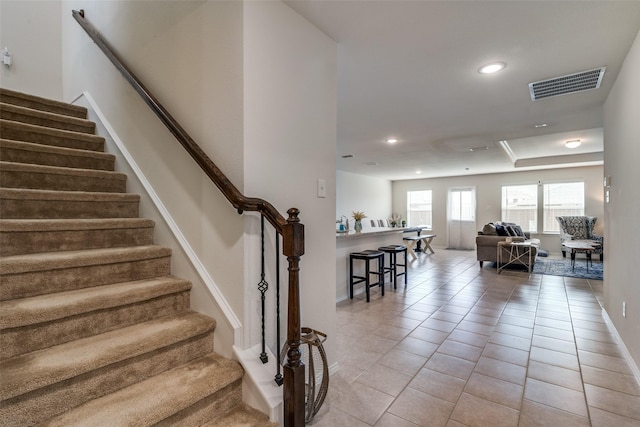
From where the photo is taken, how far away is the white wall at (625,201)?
2236 millimetres

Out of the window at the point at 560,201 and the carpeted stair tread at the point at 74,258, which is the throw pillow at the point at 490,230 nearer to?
the window at the point at 560,201

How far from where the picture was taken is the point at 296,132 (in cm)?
196

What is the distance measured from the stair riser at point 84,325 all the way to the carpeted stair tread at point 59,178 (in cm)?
119

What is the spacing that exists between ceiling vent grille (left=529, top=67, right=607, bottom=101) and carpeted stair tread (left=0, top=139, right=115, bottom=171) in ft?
13.2

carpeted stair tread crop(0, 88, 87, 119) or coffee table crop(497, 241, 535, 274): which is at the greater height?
carpeted stair tread crop(0, 88, 87, 119)

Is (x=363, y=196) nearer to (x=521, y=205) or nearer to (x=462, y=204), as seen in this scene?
(x=462, y=204)

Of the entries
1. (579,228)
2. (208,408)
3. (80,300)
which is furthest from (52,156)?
(579,228)

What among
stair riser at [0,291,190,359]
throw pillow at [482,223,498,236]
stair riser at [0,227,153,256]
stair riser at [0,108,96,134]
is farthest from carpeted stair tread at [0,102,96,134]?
throw pillow at [482,223,498,236]

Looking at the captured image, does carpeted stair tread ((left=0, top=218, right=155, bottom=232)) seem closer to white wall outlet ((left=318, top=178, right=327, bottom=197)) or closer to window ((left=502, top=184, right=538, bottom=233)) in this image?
white wall outlet ((left=318, top=178, right=327, bottom=197))

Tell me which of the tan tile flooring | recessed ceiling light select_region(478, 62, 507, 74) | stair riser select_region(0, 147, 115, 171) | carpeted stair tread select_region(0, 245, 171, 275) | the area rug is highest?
recessed ceiling light select_region(478, 62, 507, 74)

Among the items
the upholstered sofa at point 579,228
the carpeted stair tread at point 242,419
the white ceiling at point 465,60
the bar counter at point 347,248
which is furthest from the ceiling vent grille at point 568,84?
the upholstered sofa at point 579,228

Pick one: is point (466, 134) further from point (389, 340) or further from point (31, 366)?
point (31, 366)

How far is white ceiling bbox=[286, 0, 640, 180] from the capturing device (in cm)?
196

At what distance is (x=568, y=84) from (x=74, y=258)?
427 centimetres
